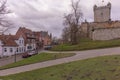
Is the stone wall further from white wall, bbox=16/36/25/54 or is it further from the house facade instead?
white wall, bbox=16/36/25/54

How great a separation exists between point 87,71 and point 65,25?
141ft

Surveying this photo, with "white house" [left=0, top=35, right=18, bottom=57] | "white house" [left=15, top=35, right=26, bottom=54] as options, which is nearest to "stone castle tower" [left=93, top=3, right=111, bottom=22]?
"white house" [left=15, top=35, right=26, bottom=54]

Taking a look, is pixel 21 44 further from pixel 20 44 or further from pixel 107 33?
pixel 107 33

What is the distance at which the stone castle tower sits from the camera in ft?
243

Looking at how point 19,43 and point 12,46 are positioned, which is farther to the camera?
point 19,43

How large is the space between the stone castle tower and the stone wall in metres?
21.9

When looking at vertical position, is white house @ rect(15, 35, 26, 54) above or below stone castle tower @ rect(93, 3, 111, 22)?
below

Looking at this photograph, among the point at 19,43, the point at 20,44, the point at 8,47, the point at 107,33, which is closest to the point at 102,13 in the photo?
the point at 107,33

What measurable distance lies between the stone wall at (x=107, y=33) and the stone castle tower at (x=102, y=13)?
21.9 meters

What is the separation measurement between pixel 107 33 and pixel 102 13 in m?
24.3

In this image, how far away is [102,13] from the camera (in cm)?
7438

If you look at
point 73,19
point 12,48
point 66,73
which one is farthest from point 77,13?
point 66,73

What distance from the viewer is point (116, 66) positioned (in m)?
15.4

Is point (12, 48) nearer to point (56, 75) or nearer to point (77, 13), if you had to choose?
point (77, 13)
